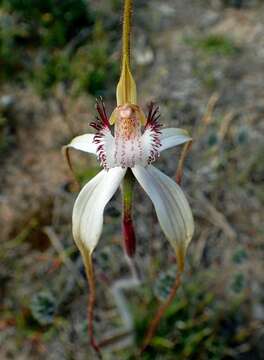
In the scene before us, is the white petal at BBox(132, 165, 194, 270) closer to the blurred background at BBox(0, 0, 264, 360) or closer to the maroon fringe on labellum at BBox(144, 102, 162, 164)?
the maroon fringe on labellum at BBox(144, 102, 162, 164)

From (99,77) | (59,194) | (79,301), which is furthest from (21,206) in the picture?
(99,77)

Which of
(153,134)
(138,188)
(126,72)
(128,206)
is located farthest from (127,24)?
(138,188)

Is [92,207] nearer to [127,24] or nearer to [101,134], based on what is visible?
[101,134]

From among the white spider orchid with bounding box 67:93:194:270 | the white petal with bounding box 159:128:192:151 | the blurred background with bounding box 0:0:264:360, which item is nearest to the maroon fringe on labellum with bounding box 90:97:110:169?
the white spider orchid with bounding box 67:93:194:270

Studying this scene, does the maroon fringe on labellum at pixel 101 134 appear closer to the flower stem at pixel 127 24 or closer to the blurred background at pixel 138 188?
the flower stem at pixel 127 24

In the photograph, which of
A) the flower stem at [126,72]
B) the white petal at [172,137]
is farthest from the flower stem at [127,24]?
the white petal at [172,137]

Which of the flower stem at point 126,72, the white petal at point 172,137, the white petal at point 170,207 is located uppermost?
the flower stem at point 126,72
